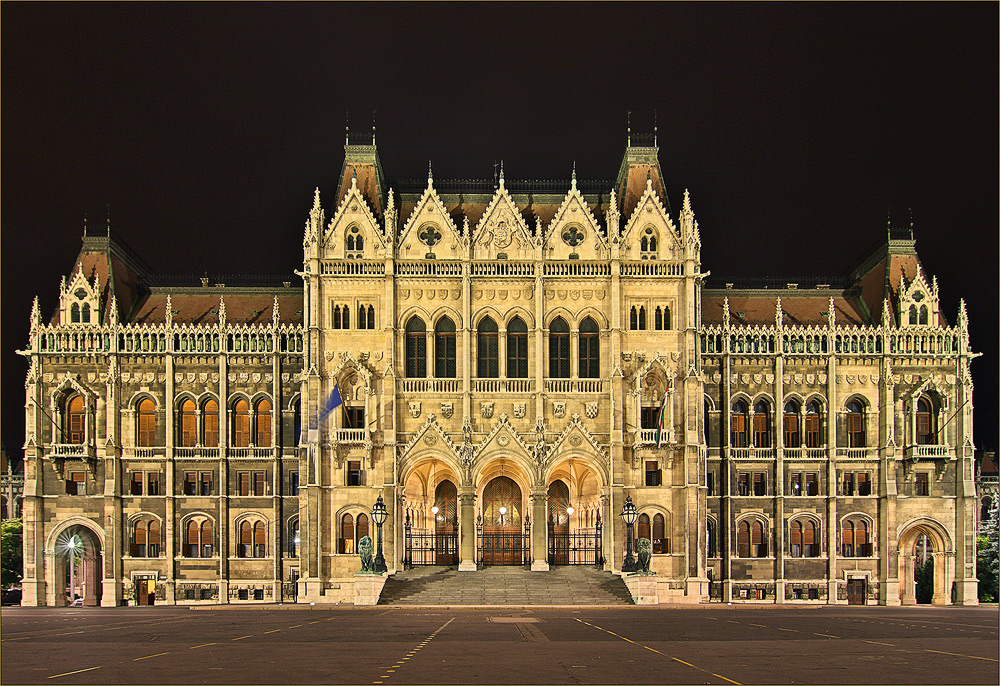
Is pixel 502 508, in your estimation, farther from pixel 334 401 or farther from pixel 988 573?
pixel 988 573

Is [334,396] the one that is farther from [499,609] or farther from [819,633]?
[819,633]

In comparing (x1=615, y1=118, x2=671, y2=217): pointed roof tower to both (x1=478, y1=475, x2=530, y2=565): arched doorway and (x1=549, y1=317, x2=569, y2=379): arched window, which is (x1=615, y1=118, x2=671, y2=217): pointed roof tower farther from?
(x1=478, y1=475, x2=530, y2=565): arched doorway

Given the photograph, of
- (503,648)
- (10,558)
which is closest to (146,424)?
(10,558)

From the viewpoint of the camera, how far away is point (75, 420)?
71.3 meters

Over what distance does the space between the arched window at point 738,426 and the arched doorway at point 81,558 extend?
141 feet

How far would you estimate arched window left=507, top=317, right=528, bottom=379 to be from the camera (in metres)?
70.7

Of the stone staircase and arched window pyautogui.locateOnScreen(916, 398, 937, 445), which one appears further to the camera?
arched window pyautogui.locateOnScreen(916, 398, 937, 445)

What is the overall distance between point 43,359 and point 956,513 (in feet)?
201

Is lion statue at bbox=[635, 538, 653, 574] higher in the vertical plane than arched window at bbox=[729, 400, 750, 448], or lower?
lower

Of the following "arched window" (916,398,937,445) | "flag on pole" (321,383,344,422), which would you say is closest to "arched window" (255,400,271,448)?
"flag on pole" (321,383,344,422)

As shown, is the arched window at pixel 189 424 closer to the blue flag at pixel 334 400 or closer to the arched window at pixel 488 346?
the blue flag at pixel 334 400

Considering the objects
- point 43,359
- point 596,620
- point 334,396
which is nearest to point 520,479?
point 334,396

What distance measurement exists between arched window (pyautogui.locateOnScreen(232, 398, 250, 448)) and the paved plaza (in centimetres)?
1959

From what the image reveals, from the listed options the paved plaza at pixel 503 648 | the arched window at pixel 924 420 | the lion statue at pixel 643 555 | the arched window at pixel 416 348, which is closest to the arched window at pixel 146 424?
the arched window at pixel 416 348
